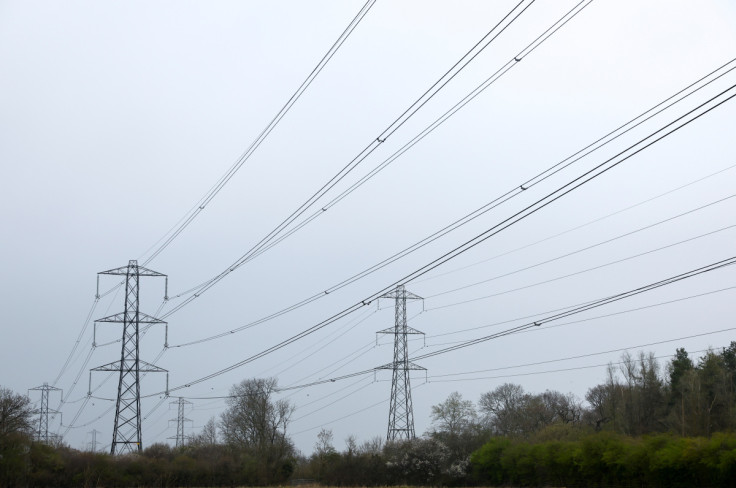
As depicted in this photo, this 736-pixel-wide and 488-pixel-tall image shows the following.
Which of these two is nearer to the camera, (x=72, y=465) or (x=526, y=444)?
(x=526, y=444)

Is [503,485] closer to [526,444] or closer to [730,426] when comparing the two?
[526,444]

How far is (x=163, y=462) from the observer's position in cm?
4741

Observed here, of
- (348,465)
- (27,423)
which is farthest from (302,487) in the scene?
(27,423)

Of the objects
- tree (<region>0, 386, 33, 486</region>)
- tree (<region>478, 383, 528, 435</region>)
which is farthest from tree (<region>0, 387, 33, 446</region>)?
tree (<region>478, 383, 528, 435</region>)

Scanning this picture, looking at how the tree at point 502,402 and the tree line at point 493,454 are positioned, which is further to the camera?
the tree at point 502,402

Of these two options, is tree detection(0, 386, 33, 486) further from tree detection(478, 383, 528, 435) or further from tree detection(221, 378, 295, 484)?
tree detection(478, 383, 528, 435)

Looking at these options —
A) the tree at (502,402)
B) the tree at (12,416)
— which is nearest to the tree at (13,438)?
the tree at (12,416)

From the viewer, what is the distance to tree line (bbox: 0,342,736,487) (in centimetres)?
3084

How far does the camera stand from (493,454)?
139ft

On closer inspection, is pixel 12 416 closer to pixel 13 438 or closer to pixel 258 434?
pixel 13 438

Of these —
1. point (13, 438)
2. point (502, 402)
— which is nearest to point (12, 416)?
point (13, 438)

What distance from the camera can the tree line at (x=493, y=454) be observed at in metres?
30.8

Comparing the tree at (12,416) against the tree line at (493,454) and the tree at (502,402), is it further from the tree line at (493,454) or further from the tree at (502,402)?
the tree at (502,402)

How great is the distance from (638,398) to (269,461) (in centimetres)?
Answer: 2724
